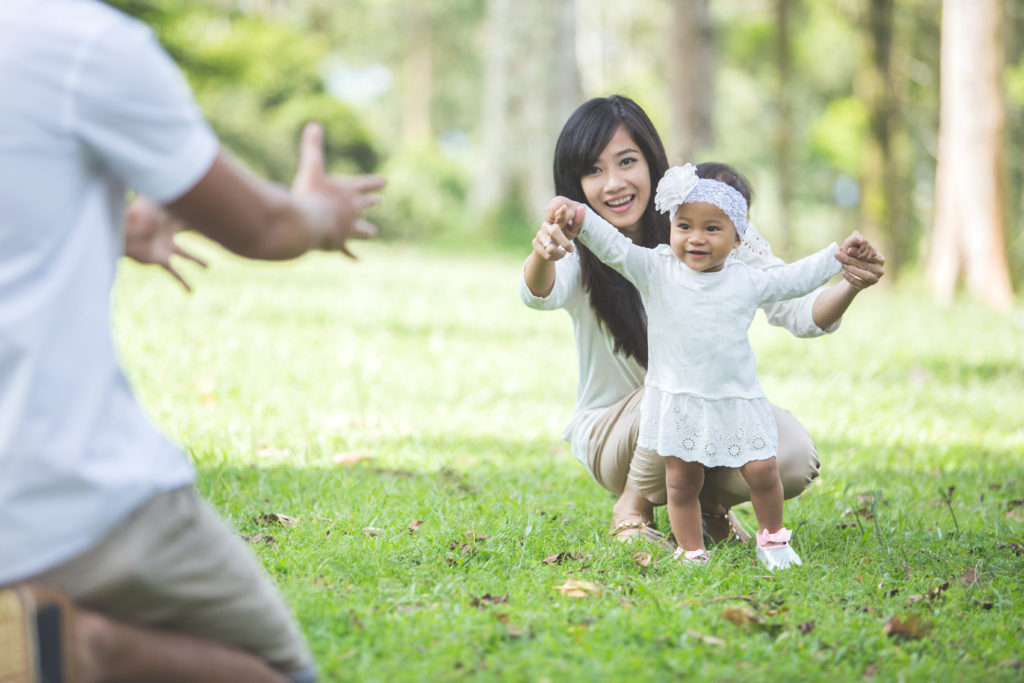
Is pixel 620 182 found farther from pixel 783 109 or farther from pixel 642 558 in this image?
pixel 783 109

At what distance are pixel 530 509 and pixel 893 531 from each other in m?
1.31

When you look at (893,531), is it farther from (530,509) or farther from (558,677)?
(558,677)

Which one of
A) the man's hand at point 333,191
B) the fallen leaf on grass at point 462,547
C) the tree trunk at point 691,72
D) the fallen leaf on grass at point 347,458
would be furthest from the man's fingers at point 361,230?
the tree trunk at point 691,72

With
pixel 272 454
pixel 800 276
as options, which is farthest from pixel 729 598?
pixel 272 454

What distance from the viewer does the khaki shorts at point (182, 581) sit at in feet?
6.10

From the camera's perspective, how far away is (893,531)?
380cm

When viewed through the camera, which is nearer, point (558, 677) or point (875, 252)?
point (558, 677)

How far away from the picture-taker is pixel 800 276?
10.5 ft

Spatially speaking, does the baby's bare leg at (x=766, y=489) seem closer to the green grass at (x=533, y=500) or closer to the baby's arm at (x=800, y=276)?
the green grass at (x=533, y=500)

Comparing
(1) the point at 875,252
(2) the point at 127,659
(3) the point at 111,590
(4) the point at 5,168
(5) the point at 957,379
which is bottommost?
(5) the point at 957,379

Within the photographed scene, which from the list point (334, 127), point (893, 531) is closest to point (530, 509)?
point (893, 531)

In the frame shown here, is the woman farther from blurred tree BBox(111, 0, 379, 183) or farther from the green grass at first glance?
blurred tree BBox(111, 0, 379, 183)

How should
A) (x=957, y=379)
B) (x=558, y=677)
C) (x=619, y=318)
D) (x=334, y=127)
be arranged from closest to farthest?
(x=558, y=677) → (x=619, y=318) → (x=957, y=379) → (x=334, y=127)

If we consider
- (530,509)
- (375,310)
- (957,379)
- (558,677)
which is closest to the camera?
(558,677)
